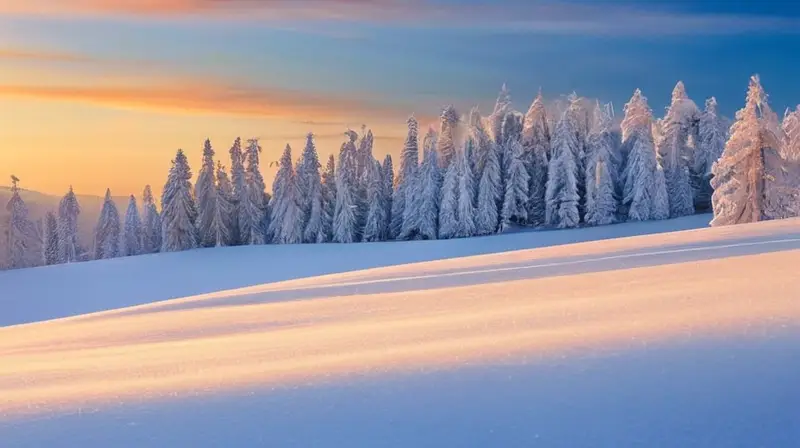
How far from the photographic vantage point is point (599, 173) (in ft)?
157

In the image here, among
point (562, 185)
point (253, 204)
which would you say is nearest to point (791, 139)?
point (562, 185)

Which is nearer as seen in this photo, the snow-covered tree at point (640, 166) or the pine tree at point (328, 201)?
the snow-covered tree at point (640, 166)

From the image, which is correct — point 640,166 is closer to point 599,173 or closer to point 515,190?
point 599,173

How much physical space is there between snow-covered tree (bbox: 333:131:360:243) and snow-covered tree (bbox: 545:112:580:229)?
536 inches

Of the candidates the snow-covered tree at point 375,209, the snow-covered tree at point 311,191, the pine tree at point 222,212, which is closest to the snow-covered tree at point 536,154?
the snow-covered tree at point 375,209

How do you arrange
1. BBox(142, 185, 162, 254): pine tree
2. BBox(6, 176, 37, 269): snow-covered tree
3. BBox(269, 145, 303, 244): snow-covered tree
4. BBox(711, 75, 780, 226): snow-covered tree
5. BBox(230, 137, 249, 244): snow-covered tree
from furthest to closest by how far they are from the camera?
BBox(142, 185, 162, 254): pine tree, BBox(6, 176, 37, 269): snow-covered tree, BBox(230, 137, 249, 244): snow-covered tree, BBox(269, 145, 303, 244): snow-covered tree, BBox(711, 75, 780, 226): snow-covered tree

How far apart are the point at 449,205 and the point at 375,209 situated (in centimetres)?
578

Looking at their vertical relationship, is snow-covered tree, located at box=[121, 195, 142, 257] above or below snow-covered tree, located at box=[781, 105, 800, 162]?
below

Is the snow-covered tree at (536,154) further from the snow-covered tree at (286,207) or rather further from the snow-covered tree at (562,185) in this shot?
the snow-covered tree at (286,207)

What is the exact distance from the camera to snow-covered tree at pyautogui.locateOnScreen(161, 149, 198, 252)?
48.2 metres

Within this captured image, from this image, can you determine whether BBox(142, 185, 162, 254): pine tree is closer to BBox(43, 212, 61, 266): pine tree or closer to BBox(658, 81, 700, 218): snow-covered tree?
BBox(43, 212, 61, 266): pine tree

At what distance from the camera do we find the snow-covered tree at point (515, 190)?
48156 millimetres

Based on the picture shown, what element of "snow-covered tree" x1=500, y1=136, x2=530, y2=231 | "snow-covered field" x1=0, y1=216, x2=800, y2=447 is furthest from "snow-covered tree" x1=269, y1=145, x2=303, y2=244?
"snow-covered field" x1=0, y1=216, x2=800, y2=447

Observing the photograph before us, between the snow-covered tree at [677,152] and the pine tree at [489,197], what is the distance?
12.1 m
